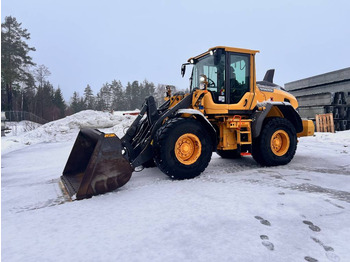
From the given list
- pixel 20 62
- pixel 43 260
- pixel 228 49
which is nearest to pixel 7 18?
pixel 20 62

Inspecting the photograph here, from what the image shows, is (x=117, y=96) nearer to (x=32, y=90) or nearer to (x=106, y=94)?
(x=106, y=94)

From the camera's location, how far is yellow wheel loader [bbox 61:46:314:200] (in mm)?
3621

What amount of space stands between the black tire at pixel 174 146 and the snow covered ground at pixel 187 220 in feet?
0.65

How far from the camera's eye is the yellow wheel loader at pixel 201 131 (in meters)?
3.62

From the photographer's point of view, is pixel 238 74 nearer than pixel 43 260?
No

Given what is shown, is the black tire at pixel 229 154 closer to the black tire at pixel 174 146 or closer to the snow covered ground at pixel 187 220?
the snow covered ground at pixel 187 220

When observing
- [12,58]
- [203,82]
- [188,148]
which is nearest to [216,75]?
[203,82]

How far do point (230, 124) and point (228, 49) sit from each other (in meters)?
1.60

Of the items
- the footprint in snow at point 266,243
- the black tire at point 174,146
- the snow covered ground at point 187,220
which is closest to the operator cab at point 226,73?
the black tire at point 174,146

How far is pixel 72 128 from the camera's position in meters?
17.3

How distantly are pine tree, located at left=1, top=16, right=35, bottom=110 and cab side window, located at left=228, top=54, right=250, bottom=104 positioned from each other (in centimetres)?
3379

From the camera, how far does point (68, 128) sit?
16.7 metres

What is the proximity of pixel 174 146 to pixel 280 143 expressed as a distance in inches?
113

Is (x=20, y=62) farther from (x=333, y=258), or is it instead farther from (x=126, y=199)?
(x=333, y=258)
